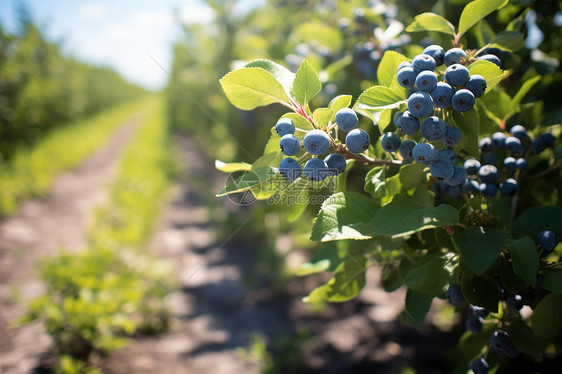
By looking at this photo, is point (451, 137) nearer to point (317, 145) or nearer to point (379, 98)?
point (379, 98)

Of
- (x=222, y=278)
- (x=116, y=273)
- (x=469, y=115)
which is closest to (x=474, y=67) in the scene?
(x=469, y=115)

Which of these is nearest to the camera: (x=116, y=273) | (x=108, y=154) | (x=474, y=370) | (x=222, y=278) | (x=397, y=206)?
(x=397, y=206)

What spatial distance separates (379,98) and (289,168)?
0.25m

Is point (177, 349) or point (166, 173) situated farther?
point (166, 173)

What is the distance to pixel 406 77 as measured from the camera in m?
0.72

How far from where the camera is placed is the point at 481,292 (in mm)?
746

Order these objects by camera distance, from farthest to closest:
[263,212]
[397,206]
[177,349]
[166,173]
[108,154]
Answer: [108,154]
[166,173]
[263,212]
[177,349]
[397,206]

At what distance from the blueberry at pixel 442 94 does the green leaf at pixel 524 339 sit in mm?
646

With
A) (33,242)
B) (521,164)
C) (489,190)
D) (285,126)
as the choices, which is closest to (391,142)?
(285,126)

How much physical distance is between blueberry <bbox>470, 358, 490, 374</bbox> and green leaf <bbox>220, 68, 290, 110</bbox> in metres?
0.89

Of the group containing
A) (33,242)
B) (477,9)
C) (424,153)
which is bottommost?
(424,153)

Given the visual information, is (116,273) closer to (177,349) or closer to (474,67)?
(177,349)

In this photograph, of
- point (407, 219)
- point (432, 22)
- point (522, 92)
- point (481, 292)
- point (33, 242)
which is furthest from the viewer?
point (33, 242)

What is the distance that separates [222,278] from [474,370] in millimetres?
3091
